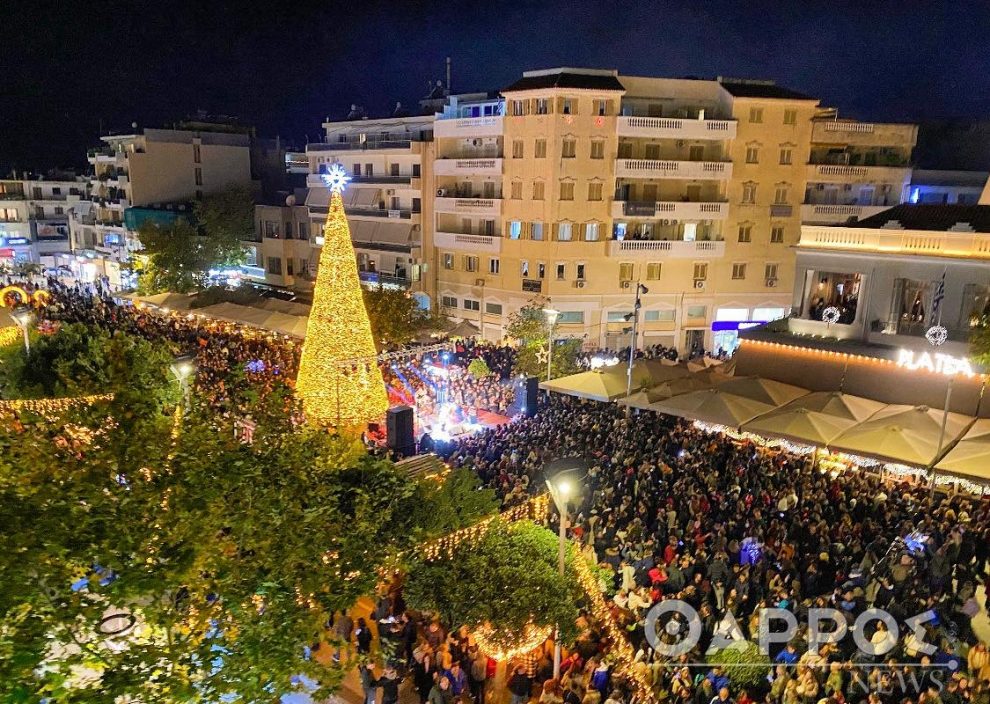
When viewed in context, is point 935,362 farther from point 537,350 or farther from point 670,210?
point 670,210

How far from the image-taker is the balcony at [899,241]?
20.1 m

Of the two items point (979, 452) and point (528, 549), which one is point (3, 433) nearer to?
point (528, 549)

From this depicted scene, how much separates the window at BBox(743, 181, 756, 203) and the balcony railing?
1216 cm

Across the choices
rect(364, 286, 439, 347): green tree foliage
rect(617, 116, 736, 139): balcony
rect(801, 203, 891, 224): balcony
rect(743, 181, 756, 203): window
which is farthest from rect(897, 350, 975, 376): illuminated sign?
rect(801, 203, 891, 224): balcony

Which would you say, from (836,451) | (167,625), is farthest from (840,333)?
(167,625)

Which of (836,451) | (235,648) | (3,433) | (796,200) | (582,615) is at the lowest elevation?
(582,615)

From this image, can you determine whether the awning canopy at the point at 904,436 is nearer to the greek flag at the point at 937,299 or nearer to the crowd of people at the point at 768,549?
the crowd of people at the point at 768,549

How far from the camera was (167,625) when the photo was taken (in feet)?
24.2

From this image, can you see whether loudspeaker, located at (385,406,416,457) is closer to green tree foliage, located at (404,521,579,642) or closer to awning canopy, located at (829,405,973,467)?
green tree foliage, located at (404,521,579,642)

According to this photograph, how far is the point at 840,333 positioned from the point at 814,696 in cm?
1508

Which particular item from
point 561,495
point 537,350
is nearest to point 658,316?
point 537,350

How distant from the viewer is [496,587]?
11.2 metres

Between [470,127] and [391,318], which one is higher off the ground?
[470,127]

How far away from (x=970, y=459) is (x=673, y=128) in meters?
22.3
